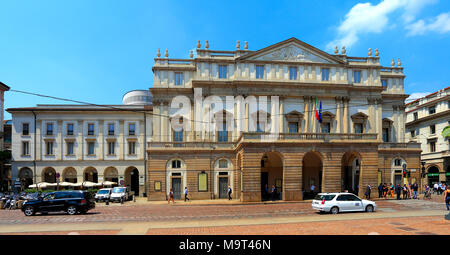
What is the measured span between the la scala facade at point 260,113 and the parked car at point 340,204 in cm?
1417

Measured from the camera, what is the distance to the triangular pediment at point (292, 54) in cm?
4162

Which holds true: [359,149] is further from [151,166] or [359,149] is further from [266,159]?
[151,166]

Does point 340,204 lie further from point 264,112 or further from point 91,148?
point 91,148

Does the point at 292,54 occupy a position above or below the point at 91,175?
above

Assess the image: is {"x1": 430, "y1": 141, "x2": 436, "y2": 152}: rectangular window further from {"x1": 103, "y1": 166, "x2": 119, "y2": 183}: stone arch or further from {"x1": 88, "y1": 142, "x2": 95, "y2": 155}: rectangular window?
{"x1": 88, "y1": 142, "x2": 95, "y2": 155}: rectangular window

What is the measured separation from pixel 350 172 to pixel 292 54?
15.9m

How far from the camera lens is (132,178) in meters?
51.5

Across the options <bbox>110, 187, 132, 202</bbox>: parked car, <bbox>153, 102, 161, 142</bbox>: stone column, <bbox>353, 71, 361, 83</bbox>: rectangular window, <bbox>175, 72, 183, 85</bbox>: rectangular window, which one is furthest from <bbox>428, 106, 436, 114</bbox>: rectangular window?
<bbox>110, 187, 132, 202</bbox>: parked car

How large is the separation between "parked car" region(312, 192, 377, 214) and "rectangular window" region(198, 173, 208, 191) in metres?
18.0

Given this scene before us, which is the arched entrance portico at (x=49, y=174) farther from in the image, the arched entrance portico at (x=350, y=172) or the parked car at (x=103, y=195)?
the arched entrance portico at (x=350, y=172)

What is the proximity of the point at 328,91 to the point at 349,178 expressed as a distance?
10.9 m

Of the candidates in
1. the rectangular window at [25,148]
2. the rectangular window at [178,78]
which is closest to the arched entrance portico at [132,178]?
the rectangular window at [25,148]

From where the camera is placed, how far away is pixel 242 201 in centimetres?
3309

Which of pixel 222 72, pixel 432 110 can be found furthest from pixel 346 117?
pixel 432 110
